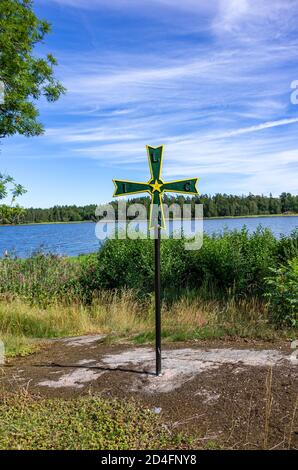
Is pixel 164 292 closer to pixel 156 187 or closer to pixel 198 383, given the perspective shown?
pixel 156 187

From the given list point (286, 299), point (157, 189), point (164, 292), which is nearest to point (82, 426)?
point (157, 189)

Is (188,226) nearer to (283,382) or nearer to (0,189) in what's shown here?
(0,189)

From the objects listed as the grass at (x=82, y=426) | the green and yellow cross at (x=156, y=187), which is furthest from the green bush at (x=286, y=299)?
the grass at (x=82, y=426)

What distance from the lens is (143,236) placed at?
10.8 m

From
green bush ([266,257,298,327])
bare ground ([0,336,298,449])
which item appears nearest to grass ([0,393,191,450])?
bare ground ([0,336,298,449])

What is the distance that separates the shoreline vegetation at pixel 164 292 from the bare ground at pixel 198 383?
793 millimetres

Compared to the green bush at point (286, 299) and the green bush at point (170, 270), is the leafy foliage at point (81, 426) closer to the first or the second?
the green bush at point (286, 299)

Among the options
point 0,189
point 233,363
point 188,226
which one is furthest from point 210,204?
point 233,363

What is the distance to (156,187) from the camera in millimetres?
4809

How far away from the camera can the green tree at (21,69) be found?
957 centimetres

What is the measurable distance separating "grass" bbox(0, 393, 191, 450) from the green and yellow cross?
1977 mm

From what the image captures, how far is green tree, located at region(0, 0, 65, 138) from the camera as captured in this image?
9570 mm

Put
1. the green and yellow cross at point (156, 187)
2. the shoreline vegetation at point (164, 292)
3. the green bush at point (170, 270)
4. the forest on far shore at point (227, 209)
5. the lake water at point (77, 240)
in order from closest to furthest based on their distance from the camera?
the green and yellow cross at point (156, 187) → the shoreline vegetation at point (164, 292) → the green bush at point (170, 270) → the lake water at point (77, 240) → the forest on far shore at point (227, 209)

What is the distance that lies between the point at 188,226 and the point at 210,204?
77.1 feet
